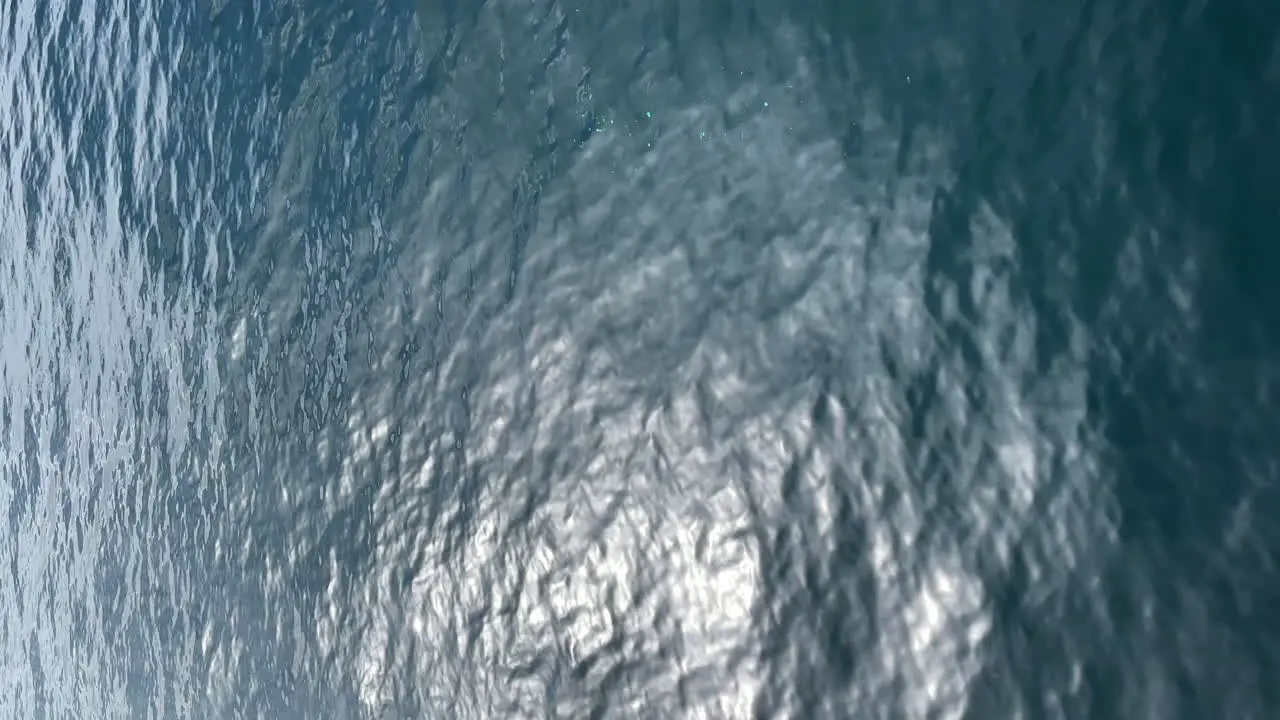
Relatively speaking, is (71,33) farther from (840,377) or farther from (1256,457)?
(1256,457)

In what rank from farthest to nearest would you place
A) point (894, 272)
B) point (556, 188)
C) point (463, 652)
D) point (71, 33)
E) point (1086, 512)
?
point (71, 33) → point (556, 188) → point (463, 652) → point (894, 272) → point (1086, 512)

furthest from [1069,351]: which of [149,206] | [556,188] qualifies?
[149,206]

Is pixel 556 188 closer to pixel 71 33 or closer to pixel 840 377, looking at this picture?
pixel 840 377

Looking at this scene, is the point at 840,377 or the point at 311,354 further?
the point at 311,354

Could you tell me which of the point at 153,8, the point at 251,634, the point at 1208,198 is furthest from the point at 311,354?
the point at 1208,198

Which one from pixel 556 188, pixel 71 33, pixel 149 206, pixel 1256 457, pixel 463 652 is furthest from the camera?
pixel 71 33

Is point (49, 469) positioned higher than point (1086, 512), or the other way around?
point (49, 469)

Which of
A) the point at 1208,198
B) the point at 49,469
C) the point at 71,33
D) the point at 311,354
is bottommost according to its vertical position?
the point at 1208,198
